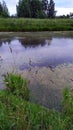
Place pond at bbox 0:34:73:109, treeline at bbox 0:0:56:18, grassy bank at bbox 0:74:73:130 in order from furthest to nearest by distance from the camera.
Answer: treeline at bbox 0:0:56:18 < pond at bbox 0:34:73:109 < grassy bank at bbox 0:74:73:130

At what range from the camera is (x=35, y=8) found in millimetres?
77125

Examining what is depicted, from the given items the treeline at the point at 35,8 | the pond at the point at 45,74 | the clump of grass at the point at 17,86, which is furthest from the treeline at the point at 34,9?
the clump of grass at the point at 17,86

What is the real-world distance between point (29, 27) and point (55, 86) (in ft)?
84.8

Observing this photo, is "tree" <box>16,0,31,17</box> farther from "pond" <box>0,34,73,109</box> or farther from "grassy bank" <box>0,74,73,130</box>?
"grassy bank" <box>0,74,73,130</box>

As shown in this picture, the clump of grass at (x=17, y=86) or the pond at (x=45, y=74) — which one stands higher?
the clump of grass at (x=17, y=86)

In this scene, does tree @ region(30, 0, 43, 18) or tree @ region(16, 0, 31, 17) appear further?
tree @ region(30, 0, 43, 18)

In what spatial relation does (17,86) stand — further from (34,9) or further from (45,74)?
(34,9)

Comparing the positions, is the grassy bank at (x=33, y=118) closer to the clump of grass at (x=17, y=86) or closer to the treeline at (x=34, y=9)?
the clump of grass at (x=17, y=86)

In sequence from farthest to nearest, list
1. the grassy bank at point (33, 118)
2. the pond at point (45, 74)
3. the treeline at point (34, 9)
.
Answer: the treeline at point (34, 9) < the pond at point (45, 74) < the grassy bank at point (33, 118)

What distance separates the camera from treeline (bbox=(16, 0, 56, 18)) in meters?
74.0

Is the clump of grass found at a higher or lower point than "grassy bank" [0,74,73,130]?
lower

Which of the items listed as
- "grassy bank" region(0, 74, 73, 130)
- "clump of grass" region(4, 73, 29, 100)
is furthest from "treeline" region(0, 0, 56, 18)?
"grassy bank" region(0, 74, 73, 130)

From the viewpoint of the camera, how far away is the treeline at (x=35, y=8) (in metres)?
74.0

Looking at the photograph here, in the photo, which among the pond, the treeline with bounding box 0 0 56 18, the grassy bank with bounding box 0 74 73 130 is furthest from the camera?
the treeline with bounding box 0 0 56 18
